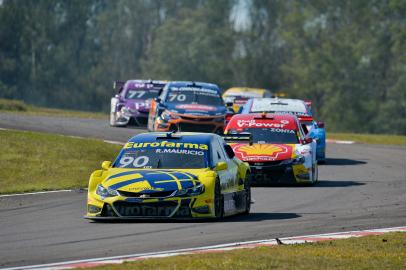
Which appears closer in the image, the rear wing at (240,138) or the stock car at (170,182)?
the stock car at (170,182)

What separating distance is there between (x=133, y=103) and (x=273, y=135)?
55.2ft

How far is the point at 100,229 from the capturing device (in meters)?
14.4

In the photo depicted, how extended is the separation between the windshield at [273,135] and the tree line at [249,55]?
5446 cm

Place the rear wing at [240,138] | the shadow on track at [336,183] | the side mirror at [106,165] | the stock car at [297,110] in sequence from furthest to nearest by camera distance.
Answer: the stock car at [297,110]
the shadow on track at [336,183]
the rear wing at [240,138]
the side mirror at [106,165]

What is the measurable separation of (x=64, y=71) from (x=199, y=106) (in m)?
63.5

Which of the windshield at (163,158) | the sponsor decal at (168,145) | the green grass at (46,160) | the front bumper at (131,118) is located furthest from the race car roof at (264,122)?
the front bumper at (131,118)

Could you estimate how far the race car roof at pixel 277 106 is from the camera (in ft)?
94.3

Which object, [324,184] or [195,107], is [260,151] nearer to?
[324,184]

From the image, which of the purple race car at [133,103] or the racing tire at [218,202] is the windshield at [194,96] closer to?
the purple race car at [133,103]

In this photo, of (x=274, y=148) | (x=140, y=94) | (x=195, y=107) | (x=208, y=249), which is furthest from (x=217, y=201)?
(x=140, y=94)

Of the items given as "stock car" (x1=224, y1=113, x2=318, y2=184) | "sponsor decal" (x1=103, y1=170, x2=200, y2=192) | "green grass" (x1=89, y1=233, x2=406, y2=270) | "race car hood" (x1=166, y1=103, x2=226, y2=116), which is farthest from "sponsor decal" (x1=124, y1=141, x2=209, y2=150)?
"race car hood" (x1=166, y1=103, x2=226, y2=116)

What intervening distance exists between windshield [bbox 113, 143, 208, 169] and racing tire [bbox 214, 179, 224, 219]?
1.78 feet

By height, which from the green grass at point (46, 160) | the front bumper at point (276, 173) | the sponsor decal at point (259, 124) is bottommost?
the green grass at point (46, 160)

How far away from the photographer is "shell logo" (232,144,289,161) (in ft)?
73.3
